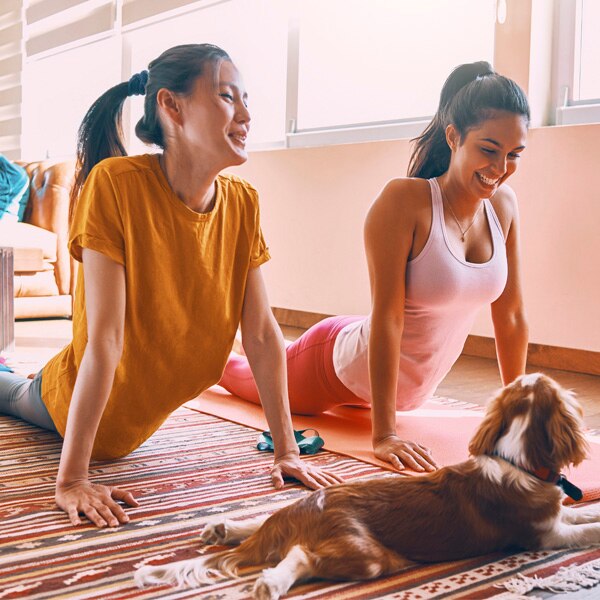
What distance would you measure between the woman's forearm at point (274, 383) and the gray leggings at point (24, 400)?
622 millimetres

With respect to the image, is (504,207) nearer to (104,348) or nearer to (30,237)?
(104,348)

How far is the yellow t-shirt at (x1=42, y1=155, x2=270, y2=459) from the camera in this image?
1618 millimetres

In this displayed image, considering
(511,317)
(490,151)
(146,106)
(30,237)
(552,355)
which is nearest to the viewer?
(146,106)

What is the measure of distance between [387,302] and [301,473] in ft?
1.55

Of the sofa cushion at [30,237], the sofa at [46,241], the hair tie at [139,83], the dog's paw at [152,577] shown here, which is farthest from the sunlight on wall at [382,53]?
the dog's paw at [152,577]

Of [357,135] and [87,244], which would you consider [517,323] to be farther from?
[357,135]

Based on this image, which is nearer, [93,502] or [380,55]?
[93,502]

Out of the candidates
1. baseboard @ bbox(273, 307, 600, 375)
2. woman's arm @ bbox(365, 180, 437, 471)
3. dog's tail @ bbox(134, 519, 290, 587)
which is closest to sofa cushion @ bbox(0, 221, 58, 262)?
baseboard @ bbox(273, 307, 600, 375)

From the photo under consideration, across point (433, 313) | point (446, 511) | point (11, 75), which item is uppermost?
point (11, 75)

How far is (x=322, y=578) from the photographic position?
1.20 metres

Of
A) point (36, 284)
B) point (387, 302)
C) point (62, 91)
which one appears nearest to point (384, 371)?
point (387, 302)

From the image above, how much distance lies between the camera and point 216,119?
1.62 m

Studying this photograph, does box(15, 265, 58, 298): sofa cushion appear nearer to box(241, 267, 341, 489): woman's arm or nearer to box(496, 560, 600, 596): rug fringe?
box(241, 267, 341, 489): woman's arm

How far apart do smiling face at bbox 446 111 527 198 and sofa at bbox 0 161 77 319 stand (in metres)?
3.10
